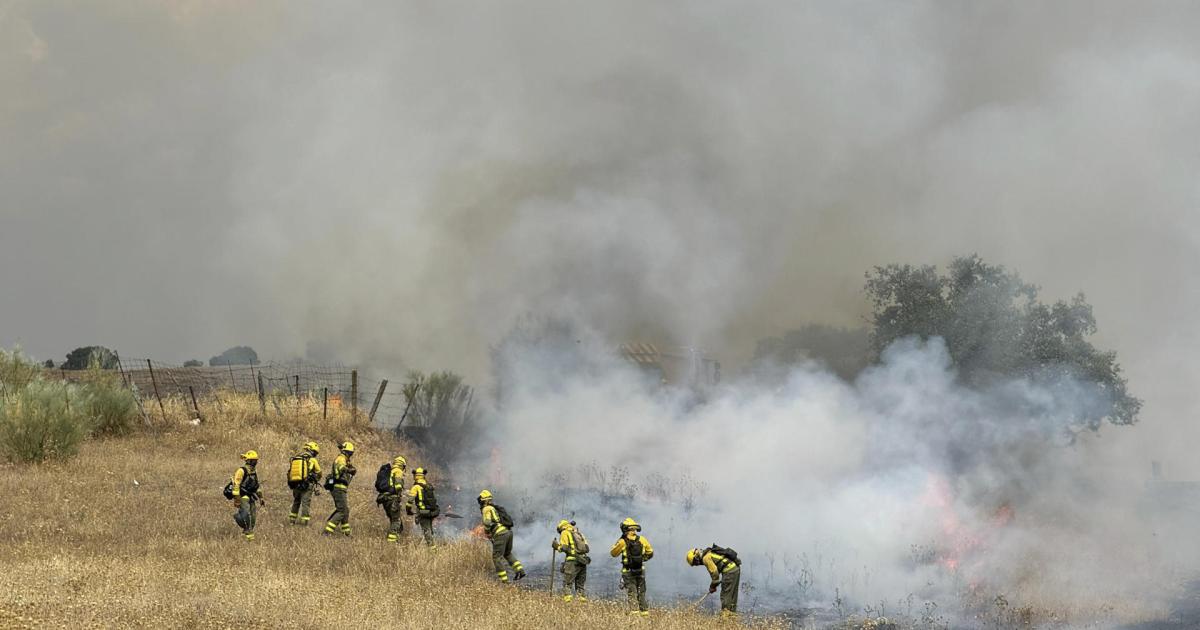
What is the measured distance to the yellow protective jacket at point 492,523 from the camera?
15664mm

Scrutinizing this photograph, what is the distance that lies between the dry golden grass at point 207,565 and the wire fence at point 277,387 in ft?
17.2

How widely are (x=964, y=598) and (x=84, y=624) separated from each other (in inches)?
525

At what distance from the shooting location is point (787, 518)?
2072 cm

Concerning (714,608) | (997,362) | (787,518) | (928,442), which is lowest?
(714,608)

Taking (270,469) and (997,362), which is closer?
(270,469)

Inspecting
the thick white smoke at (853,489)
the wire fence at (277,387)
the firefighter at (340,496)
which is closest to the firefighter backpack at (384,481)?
the firefighter at (340,496)

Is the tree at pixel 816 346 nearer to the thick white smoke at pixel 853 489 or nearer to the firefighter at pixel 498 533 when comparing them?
the thick white smoke at pixel 853 489

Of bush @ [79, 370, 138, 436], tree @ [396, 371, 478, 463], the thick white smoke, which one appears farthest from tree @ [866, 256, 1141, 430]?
bush @ [79, 370, 138, 436]

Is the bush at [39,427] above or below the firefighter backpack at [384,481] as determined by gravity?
above

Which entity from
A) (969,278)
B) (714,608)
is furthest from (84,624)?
(969,278)

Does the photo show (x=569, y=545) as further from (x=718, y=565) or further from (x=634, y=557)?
(x=718, y=565)

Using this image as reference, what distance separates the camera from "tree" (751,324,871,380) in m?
37.7

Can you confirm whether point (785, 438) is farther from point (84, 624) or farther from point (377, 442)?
point (84, 624)

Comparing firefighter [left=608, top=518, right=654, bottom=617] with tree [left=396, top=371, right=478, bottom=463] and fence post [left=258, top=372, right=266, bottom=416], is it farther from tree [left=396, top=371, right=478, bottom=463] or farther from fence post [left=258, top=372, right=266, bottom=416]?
fence post [left=258, top=372, right=266, bottom=416]
